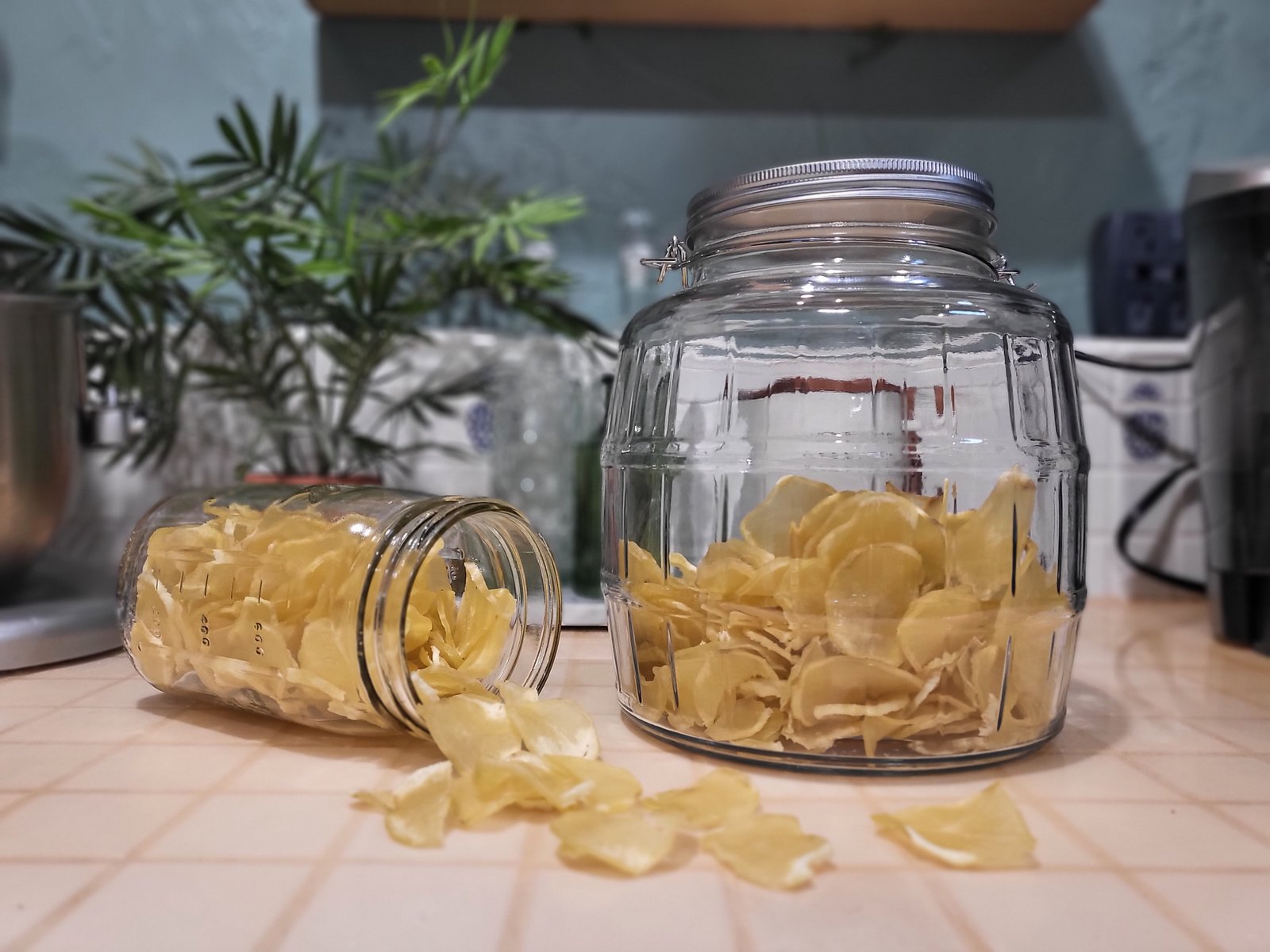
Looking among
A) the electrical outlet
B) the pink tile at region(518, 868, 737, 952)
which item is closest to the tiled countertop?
the pink tile at region(518, 868, 737, 952)

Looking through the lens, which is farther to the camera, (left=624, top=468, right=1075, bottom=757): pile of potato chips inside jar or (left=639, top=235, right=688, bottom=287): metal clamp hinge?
(left=639, top=235, right=688, bottom=287): metal clamp hinge

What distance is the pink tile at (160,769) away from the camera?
1.29ft

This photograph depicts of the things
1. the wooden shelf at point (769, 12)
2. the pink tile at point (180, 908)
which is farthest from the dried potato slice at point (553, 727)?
the wooden shelf at point (769, 12)

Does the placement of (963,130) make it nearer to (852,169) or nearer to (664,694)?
(852,169)

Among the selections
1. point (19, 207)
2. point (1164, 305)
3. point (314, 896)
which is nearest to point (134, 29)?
point (19, 207)

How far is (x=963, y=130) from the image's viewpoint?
1.07 m

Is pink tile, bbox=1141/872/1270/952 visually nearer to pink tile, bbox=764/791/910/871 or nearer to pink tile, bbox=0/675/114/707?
pink tile, bbox=764/791/910/871

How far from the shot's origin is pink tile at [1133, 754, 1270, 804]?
1.30 feet

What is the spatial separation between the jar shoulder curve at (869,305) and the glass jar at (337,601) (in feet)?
0.51

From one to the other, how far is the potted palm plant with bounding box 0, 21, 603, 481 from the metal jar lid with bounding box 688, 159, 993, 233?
1.40 ft

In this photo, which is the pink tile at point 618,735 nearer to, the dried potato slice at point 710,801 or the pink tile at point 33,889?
the dried potato slice at point 710,801

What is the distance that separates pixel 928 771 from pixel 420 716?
9.2 inches

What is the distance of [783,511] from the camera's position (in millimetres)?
435

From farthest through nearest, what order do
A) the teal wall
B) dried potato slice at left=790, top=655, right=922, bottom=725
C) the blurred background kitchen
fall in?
the teal wall
the blurred background kitchen
dried potato slice at left=790, top=655, right=922, bottom=725
